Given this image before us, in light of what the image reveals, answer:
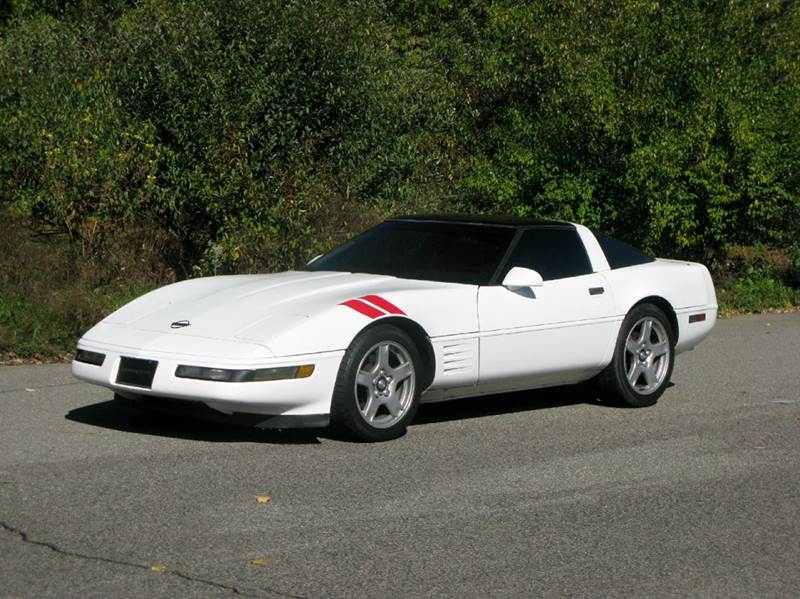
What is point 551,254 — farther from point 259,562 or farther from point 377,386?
point 259,562

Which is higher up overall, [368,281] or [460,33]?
[460,33]

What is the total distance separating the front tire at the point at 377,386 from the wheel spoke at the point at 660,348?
2.48m

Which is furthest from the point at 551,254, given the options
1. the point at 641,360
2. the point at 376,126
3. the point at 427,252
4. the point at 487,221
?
the point at 376,126

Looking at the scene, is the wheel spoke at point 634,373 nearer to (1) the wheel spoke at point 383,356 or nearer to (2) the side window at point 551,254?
(2) the side window at point 551,254

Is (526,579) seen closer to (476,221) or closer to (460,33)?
(476,221)

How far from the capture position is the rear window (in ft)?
33.9

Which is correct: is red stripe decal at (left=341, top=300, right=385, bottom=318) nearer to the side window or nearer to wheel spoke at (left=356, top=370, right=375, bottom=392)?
wheel spoke at (left=356, top=370, right=375, bottom=392)

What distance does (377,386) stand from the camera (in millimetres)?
8312

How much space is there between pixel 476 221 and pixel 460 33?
17.8m

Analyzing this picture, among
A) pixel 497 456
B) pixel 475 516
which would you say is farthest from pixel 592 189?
pixel 475 516

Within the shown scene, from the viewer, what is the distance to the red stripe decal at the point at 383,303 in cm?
838

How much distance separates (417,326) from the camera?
8.53 m

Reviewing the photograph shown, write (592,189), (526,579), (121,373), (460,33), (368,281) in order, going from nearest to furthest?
(526,579) → (121,373) → (368,281) → (592,189) → (460,33)

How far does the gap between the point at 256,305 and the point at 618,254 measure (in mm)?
3212
